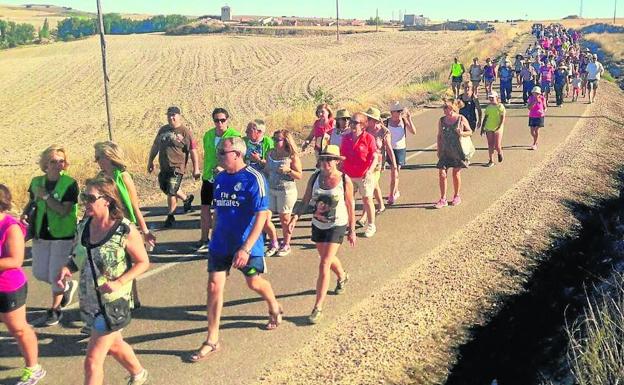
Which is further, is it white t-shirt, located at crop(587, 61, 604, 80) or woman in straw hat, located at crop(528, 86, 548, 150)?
white t-shirt, located at crop(587, 61, 604, 80)

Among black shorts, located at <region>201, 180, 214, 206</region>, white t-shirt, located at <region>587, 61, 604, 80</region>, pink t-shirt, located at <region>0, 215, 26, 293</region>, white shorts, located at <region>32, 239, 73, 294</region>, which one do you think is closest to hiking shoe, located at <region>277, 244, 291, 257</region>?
black shorts, located at <region>201, 180, 214, 206</region>

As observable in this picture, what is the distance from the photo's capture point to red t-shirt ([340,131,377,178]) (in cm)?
794

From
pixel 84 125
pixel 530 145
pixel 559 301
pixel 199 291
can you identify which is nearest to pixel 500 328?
pixel 559 301

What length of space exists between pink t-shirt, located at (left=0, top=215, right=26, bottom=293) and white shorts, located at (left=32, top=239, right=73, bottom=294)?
39.8 inches

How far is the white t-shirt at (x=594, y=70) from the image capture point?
21172 millimetres

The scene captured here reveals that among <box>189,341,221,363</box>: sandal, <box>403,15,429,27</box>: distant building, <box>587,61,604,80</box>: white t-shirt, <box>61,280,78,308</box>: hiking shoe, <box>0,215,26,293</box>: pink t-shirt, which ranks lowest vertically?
<box>189,341,221,363</box>: sandal

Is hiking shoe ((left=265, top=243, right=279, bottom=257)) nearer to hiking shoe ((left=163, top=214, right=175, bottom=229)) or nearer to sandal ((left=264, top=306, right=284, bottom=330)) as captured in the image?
hiking shoe ((left=163, top=214, right=175, bottom=229))

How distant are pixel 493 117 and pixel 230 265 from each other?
8.87 metres

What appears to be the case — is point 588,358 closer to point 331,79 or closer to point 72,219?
point 72,219

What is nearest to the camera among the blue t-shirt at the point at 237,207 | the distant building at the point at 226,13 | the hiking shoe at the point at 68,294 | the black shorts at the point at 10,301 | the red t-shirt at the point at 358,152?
the black shorts at the point at 10,301

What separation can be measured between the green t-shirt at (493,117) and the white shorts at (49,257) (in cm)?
919

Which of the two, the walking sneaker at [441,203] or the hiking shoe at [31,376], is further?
the walking sneaker at [441,203]

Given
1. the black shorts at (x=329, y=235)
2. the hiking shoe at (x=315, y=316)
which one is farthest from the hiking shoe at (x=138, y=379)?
the black shorts at (x=329, y=235)

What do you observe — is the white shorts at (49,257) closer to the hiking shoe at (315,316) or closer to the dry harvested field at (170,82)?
the hiking shoe at (315,316)
